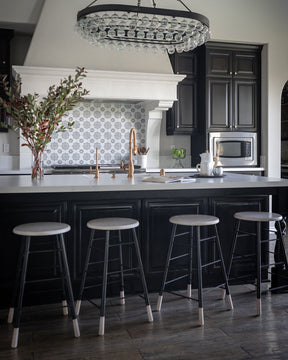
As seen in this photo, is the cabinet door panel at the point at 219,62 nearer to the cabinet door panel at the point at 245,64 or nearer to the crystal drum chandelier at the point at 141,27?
the cabinet door panel at the point at 245,64

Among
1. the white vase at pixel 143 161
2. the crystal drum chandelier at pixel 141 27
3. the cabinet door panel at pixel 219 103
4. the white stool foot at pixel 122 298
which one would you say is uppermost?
the crystal drum chandelier at pixel 141 27

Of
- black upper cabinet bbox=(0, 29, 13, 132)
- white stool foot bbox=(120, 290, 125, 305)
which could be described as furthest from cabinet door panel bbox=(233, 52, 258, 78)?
white stool foot bbox=(120, 290, 125, 305)

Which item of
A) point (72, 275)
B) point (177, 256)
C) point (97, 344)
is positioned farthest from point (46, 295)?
point (177, 256)

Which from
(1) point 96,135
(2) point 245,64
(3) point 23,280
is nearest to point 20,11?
(1) point 96,135

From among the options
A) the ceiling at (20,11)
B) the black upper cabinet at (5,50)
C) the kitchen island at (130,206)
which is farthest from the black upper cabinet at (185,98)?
the kitchen island at (130,206)

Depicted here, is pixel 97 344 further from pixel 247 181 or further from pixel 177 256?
pixel 247 181

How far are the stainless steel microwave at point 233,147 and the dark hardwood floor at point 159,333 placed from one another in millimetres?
3176

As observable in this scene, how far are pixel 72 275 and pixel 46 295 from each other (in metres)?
0.24

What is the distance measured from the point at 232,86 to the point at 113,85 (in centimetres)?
179

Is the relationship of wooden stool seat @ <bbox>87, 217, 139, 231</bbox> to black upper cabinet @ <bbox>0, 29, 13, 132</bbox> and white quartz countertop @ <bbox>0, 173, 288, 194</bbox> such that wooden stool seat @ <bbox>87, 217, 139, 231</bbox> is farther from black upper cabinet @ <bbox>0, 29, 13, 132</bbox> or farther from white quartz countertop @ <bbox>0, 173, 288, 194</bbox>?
black upper cabinet @ <bbox>0, 29, 13, 132</bbox>

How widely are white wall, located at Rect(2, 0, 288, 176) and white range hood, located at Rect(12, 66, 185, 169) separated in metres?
0.11

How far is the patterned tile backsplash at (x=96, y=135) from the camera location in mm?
6223

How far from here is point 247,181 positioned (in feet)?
11.4

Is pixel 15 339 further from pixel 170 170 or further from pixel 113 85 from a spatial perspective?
pixel 113 85
